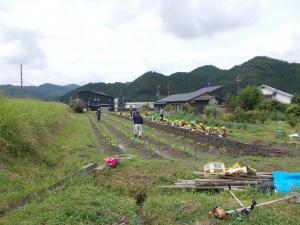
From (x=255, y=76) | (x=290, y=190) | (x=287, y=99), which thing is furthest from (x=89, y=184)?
(x=255, y=76)

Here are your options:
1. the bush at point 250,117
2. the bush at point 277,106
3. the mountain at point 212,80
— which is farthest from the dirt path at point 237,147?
the mountain at point 212,80

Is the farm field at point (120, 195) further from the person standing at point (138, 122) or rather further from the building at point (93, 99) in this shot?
the building at point (93, 99)

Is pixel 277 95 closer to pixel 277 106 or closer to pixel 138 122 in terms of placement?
pixel 277 106

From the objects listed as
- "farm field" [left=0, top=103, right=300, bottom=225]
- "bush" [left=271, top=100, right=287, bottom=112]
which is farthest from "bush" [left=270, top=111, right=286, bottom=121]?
"farm field" [left=0, top=103, right=300, bottom=225]

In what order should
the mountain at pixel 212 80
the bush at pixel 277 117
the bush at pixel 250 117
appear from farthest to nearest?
the mountain at pixel 212 80, the bush at pixel 277 117, the bush at pixel 250 117

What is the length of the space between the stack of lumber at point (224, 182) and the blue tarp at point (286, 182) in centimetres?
17

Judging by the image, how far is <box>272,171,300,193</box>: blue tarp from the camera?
277 inches

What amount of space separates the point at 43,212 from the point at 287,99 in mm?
48035

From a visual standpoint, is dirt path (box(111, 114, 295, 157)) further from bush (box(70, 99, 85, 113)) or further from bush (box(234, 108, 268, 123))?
bush (box(70, 99, 85, 113))

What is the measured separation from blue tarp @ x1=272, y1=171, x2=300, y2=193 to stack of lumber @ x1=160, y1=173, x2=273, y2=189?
17cm

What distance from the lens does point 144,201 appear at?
719cm

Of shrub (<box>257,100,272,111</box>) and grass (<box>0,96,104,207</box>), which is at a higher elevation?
shrub (<box>257,100,272,111</box>)

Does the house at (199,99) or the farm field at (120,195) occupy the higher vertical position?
the house at (199,99)

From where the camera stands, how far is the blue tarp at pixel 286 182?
7.03 metres
